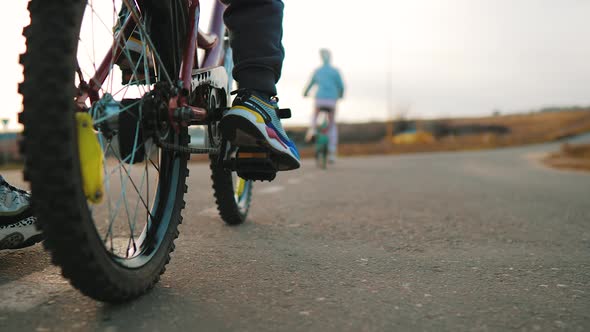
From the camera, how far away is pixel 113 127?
1291 mm

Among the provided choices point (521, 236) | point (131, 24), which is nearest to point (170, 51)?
point (131, 24)

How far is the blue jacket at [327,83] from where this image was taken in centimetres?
1097

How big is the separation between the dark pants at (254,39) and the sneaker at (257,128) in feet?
0.21

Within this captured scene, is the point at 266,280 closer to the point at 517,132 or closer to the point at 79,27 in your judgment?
the point at 79,27

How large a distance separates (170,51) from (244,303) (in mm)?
867

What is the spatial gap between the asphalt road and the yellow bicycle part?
308mm

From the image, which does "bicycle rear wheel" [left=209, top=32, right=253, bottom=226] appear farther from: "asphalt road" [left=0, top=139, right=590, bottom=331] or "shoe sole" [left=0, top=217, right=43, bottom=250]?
"shoe sole" [left=0, top=217, right=43, bottom=250]

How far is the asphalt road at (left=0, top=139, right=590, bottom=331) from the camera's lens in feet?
3.96

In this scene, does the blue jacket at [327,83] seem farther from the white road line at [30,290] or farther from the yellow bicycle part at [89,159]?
the yellow bicycle part at [89,159]

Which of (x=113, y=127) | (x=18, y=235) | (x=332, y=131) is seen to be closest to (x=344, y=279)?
(x=113, y=127)

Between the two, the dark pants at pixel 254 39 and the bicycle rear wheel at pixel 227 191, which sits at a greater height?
the dark pants at pixel 254 39

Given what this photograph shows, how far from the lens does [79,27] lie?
1.06 metres

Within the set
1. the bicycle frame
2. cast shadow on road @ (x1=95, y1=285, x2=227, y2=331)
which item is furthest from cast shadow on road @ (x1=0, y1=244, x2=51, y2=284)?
the bicycle frame

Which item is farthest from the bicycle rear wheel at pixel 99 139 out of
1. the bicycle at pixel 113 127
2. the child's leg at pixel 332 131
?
the child's leg at pixel 332 131
